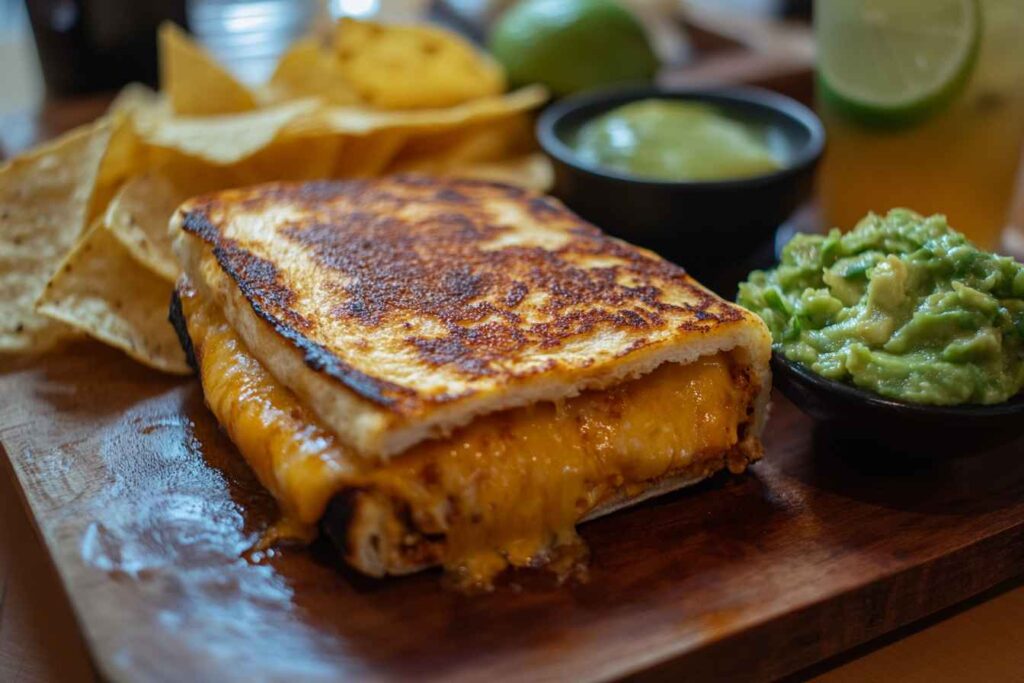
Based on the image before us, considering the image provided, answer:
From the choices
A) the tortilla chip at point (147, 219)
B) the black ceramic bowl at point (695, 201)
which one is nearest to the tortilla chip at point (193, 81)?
the tortilla chip at point (147, 219)

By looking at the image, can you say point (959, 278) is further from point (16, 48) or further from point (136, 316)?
point (16, 48)

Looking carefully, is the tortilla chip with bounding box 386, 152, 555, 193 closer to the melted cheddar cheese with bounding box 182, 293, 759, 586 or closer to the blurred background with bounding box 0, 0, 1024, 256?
the blurred background with bounding box 0, 0, 1024, 256

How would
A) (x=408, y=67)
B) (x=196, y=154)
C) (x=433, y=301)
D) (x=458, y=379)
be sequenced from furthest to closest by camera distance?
(x=408, y=67)
(x=196, y=154)
(x=433, y=301)
(x=458, y=379)

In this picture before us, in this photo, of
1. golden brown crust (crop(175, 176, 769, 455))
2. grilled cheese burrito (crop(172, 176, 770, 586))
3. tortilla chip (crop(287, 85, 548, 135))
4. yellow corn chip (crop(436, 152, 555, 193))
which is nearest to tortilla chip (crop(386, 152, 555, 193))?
yellow corn chip (crop(436, 152, 555, 193))

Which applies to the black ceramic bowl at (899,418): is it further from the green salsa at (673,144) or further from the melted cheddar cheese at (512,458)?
the green salsa at (673,144)

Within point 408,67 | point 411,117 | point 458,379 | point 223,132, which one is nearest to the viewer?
point 458,379

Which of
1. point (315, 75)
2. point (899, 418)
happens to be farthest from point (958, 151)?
point (315, 75)

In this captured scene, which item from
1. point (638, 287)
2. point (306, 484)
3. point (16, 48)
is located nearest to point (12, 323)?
point (306, 484)

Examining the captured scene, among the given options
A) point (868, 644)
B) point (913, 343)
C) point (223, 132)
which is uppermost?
point (223, 132)

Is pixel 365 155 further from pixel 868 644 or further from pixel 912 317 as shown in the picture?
pixel 868 644
